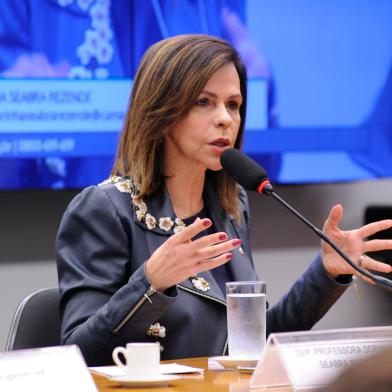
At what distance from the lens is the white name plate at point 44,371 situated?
3.52 ft

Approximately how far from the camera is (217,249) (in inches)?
58.9

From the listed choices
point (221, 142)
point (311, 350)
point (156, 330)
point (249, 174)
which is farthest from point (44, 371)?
point (221, 142)

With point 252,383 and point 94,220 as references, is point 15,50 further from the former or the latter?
point 252,383

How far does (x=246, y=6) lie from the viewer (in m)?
3.24

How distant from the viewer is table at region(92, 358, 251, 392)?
51.5 inches

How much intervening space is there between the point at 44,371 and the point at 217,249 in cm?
48

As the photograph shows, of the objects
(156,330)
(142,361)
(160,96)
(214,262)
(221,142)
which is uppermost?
(160,96)

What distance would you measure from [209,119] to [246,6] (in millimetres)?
1416

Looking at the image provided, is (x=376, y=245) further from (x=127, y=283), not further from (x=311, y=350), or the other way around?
(x=311, y=350)

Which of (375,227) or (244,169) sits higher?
(244,169)

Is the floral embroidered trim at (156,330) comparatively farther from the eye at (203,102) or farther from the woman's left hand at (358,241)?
the eye at (203,102)

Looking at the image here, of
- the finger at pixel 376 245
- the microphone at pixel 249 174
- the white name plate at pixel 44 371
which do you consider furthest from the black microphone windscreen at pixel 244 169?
the white name plate at pixel 44 371

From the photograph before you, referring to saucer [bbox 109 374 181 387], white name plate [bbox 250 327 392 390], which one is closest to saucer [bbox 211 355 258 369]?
saucer [bbox 109 374 181 387]

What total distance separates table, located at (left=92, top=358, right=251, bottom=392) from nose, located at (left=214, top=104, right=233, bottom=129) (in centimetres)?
63
